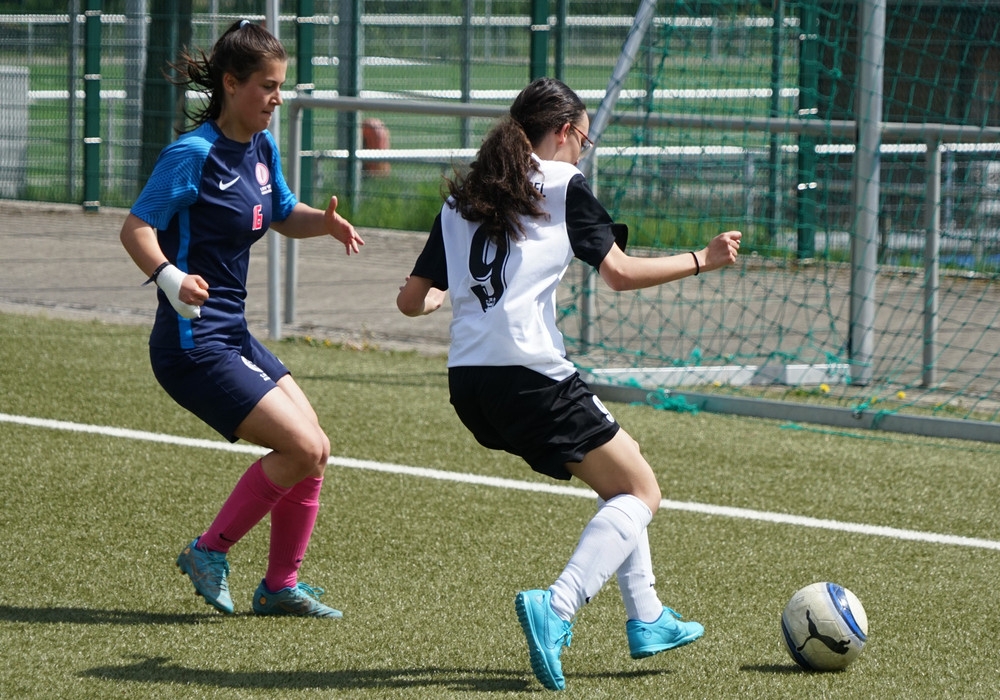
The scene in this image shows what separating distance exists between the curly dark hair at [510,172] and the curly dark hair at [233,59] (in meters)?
0.74

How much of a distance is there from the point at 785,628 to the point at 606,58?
12147 mm

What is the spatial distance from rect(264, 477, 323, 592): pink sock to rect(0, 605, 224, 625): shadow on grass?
22cm

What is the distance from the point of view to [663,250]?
33.4ft

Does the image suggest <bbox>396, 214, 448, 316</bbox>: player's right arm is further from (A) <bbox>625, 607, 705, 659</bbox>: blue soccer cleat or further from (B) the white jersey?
(A) <bbox>625, 607, 705, 659</bbox>: blue soccer cleat

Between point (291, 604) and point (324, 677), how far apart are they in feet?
1.74

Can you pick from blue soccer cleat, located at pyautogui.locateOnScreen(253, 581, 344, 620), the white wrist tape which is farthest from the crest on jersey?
blue soccer cleat, located at pyautogui.locateOnScreen(253, 581, 344, 620)

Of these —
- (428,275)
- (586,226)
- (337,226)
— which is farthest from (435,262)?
(337,226)

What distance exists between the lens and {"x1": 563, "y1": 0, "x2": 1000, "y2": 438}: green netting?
7.86 m

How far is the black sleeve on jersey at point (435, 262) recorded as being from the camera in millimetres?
Result: 3797

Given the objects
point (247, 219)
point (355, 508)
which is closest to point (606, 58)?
point (355, 508)

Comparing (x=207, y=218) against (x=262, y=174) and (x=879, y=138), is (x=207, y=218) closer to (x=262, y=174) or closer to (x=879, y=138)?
(x=262, y=174)

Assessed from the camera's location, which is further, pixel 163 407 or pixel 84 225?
pixel 84 225

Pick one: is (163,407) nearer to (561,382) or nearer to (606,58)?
(561,382)

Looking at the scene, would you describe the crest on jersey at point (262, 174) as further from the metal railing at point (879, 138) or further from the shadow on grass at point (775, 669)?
the metal railing at point (879, 138)
